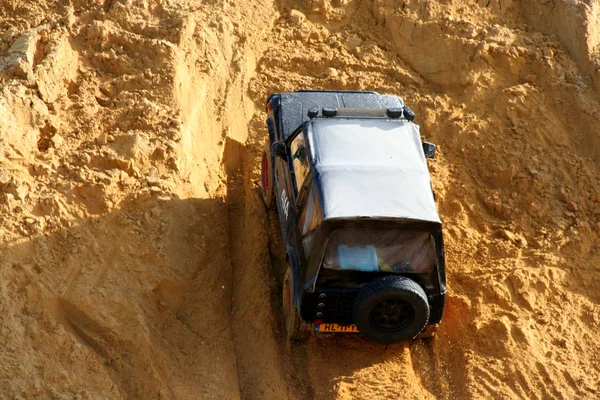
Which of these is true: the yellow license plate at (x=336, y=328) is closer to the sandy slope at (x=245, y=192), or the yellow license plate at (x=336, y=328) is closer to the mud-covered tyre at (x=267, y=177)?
the sandy slope at (x=245, y=192)

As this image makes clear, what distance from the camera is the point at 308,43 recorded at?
11.8 m

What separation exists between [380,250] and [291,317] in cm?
130

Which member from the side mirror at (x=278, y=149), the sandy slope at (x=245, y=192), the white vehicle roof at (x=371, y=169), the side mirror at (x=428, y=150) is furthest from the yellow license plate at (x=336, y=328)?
the side mirror at (x=428, y=150)

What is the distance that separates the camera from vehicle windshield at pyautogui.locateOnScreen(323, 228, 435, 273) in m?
7.35

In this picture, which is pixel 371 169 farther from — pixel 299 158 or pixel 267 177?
pixel 267 177

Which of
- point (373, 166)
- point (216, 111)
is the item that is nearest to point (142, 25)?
point (216, 111)

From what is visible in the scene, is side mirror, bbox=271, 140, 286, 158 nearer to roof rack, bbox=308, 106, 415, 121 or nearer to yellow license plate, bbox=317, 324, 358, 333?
roof rack, bbox=308, 106, 415, 121

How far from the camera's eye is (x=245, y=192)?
1010 centimetres

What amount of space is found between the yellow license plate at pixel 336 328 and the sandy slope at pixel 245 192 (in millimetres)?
581

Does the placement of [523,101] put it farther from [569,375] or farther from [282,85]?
[569,375]

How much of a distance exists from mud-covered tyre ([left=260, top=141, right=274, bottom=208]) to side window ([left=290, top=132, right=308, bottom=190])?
34.1 inches

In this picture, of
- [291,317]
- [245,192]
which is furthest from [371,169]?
[245,192]

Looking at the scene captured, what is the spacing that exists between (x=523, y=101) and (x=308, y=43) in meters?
3.33

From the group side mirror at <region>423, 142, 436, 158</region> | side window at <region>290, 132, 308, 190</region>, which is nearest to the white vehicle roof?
side window at <region>290, 132, 308, 190</region>
